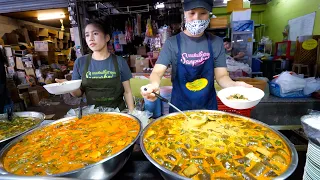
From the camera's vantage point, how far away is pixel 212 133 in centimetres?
141

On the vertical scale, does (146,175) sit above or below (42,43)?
below

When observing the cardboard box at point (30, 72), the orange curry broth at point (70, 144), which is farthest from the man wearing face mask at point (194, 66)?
the cardboard box at point (30, 72)

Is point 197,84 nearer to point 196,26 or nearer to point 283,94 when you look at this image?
point 196,26

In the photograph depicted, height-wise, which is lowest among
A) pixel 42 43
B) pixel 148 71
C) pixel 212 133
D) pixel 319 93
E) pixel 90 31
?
pixel 319 93

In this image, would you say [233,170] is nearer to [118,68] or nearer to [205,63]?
[205,63]

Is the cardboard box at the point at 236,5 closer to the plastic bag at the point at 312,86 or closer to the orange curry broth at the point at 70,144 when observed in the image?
the plastic bag at the point at 312,86

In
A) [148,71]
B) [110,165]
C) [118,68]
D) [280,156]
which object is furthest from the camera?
[148,71]

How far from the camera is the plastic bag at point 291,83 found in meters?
3.68

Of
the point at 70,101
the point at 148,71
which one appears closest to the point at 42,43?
the point at 70,101

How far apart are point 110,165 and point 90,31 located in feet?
5.43

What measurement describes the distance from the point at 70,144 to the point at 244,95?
1.58 metres

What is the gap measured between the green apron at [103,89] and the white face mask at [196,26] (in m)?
1.06

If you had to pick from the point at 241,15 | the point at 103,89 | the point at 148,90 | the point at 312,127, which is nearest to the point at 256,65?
the point at 241,15

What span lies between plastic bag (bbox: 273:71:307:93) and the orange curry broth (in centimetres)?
362
